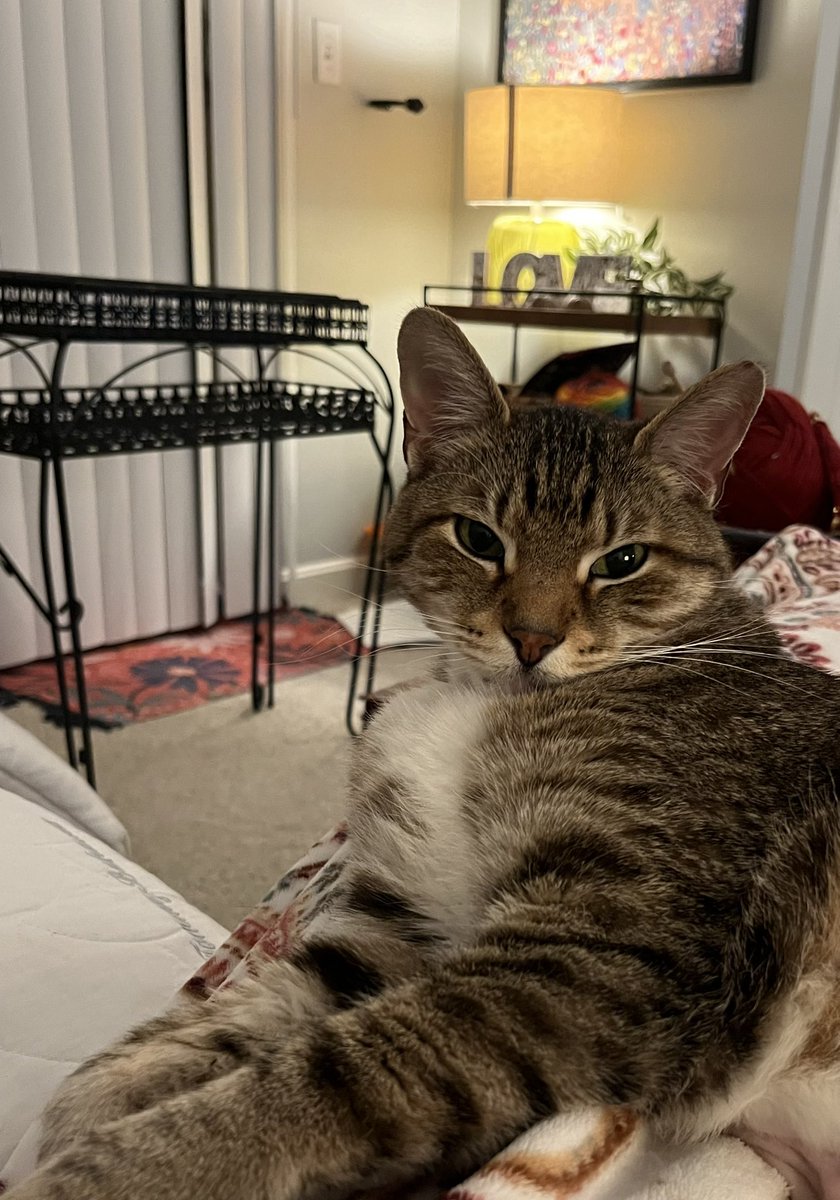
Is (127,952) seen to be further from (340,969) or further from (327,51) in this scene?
(327,51)

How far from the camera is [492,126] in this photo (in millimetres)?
3072

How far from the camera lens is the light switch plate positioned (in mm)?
3229

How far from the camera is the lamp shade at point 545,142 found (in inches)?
117

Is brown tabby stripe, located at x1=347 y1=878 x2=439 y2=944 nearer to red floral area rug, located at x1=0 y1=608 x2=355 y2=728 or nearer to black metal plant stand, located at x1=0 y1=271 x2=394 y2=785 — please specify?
black metal plant stand, located at x1=0 y1=271 x2=394 y2=785

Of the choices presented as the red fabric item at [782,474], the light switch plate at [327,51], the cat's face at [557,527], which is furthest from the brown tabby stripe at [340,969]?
the light switch plate at [327,51]

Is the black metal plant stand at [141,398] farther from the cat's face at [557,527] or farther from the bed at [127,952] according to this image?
the bed at [127,952]

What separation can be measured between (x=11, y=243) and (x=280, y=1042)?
271 centimetres

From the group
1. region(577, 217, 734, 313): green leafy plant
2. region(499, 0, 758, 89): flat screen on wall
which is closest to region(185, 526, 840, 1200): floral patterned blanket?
region(577, 217, 734, 313): green leafy plant

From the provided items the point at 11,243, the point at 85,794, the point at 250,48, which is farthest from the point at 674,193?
the point at 85,794

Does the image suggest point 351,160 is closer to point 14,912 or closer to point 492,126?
point 492,126

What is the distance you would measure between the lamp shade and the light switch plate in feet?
1.67

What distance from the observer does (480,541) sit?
1.07m

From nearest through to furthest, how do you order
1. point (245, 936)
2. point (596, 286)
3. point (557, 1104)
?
point (557, 1104) < point (245, 936) < point (596, 286)

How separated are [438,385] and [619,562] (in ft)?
1.01
